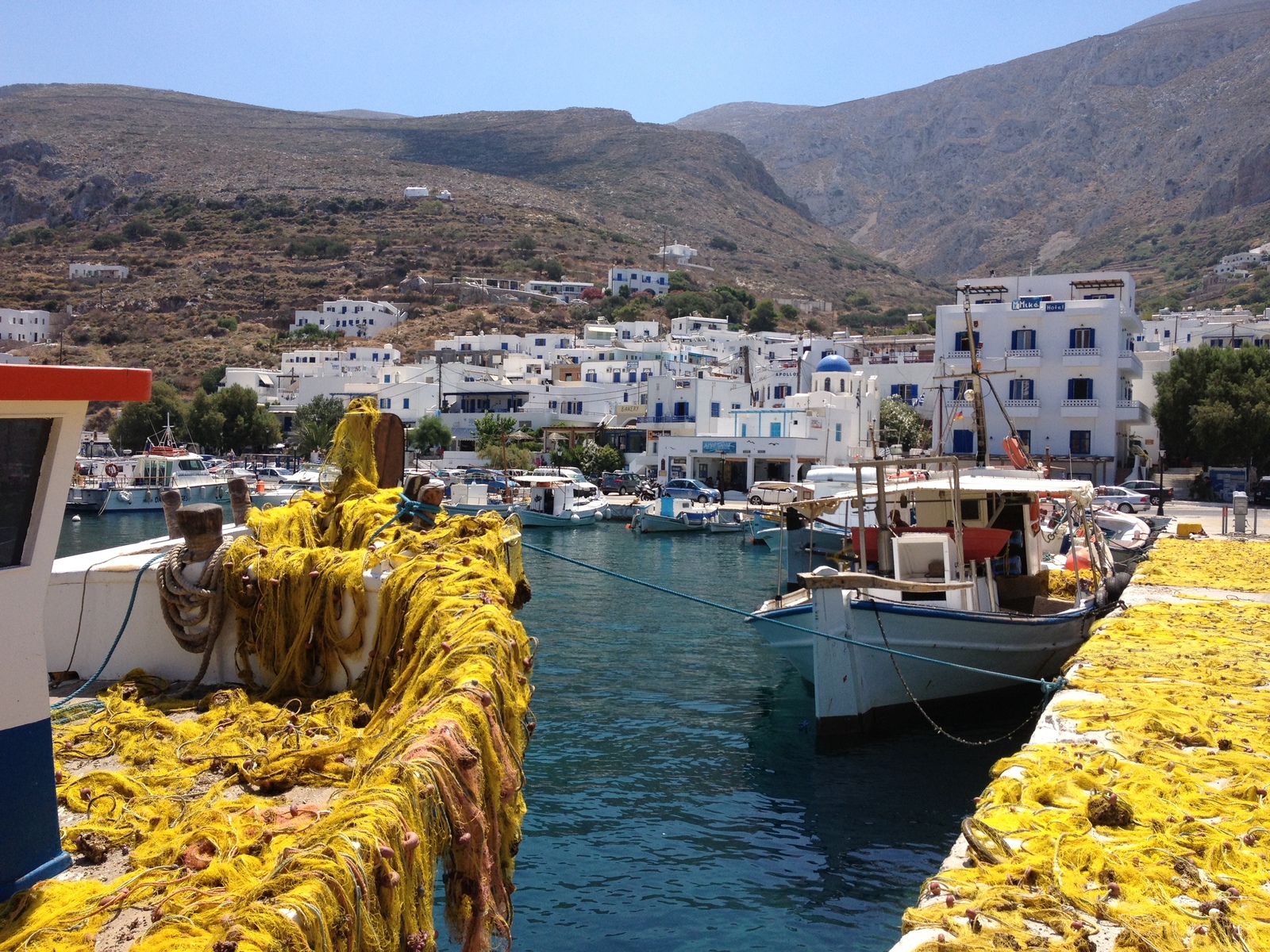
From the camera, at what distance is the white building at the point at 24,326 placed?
3693 inches

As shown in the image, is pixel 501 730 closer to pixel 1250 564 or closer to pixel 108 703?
pixel 108 703

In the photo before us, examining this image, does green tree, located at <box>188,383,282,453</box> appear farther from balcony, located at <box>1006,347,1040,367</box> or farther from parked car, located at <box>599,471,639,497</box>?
balcony, located at <box>1006,347,1040,367</box>

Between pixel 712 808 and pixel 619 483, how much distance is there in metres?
47.2

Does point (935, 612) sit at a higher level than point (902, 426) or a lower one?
lower

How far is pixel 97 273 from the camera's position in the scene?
4437 inches

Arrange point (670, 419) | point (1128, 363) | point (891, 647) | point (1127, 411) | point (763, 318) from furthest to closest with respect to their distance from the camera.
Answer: point (763, 318)
point (670, 419)
point (1128, 363)
point (1127, 411)
point (891, 647)

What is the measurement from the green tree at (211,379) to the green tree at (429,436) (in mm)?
27061

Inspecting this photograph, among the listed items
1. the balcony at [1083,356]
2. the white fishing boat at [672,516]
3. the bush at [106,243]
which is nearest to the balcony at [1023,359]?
the balcony at [1083,356]

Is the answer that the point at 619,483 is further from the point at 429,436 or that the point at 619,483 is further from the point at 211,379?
the point at 211,379

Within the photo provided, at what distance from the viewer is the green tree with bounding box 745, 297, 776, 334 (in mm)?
113125

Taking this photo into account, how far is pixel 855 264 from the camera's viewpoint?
159250 mm

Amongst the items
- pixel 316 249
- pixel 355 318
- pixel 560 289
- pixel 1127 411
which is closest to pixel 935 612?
pixel 1127 411

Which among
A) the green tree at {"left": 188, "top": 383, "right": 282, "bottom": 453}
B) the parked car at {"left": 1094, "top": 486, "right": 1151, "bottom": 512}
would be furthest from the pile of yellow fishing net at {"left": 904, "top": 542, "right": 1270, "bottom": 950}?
the green tree at {"left": 188, "top": 383, "right": 282, "bottom": 453}

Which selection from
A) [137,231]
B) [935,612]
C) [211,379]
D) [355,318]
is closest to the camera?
[935,612]
